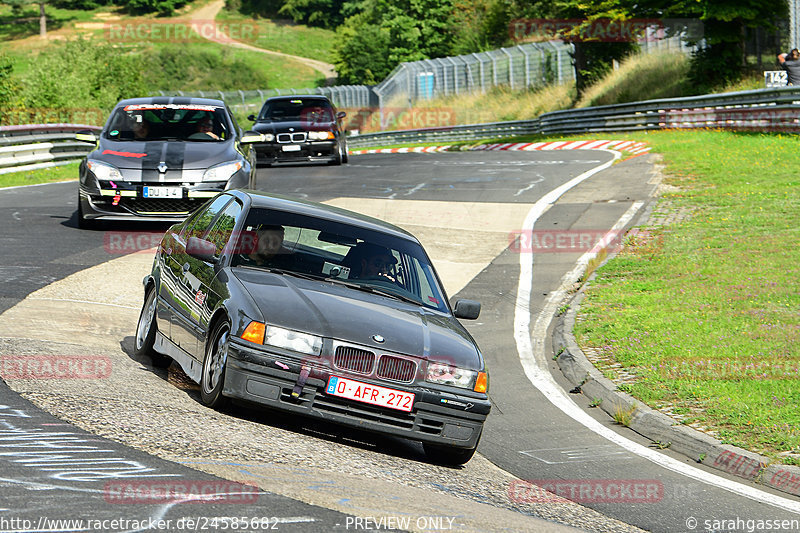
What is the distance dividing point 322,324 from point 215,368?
0.80m

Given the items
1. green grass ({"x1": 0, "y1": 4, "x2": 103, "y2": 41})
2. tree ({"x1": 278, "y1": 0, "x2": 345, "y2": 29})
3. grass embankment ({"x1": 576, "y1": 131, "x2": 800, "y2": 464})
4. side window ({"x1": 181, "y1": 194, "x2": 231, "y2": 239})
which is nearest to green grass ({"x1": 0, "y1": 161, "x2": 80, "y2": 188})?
grass embankment ({"x1": 576, "y1": 131, "x2": 800, "y2": 464})

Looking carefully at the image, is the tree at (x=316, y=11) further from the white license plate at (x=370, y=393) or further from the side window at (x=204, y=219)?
the white license plate at (x=370, y=393)

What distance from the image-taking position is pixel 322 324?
6676mm

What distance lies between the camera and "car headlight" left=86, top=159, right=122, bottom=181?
47.3 ft

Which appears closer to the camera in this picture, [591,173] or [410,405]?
[410,405]

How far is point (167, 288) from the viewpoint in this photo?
8406 millimetres

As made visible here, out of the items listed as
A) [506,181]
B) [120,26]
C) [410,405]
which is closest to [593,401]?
[410,405]

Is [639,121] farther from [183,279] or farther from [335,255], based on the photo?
[183,279]

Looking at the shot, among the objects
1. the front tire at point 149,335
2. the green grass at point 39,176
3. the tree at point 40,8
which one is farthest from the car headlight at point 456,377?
the tree at point 40,8

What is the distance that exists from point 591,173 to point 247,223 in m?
17.0

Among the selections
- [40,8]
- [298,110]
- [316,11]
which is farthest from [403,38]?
[298,110]

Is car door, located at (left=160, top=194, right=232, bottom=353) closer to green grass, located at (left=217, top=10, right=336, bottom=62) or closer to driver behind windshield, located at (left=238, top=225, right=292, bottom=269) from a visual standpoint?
driver behind windshield, located at (left=238, top=225, right=292, bottom=269)

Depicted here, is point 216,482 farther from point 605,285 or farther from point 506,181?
point 506,181

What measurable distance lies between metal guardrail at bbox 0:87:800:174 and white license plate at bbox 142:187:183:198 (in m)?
11.2
